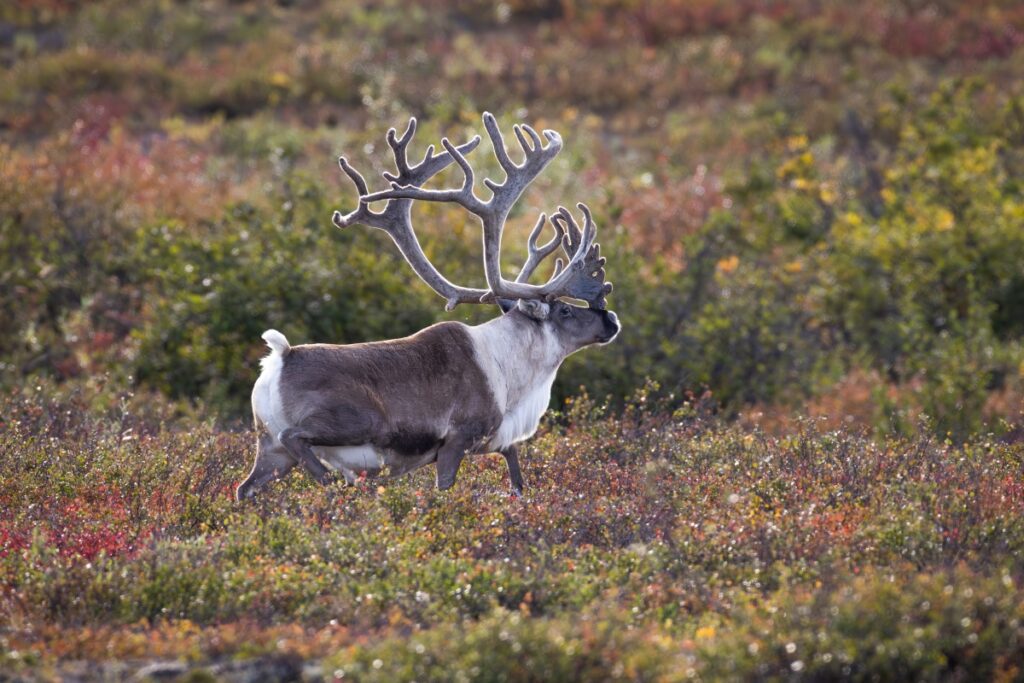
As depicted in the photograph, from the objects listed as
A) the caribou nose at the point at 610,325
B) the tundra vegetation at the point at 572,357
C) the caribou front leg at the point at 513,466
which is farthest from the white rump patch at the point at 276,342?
the caribou nose at the point at 610,325

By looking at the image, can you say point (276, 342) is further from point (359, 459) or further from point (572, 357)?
point (572, 357)

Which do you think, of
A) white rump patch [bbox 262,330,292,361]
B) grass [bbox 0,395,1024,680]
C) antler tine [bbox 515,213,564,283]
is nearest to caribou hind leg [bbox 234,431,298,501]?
grass [bbox 0,395,1024,680]

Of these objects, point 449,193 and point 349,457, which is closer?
point 349,457

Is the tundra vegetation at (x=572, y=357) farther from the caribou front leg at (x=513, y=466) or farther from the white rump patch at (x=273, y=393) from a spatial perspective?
the white rump patch at (x=273, y=393)

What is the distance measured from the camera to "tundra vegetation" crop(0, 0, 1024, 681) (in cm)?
569

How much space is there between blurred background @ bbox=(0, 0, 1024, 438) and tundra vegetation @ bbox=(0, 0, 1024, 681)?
0.19ft

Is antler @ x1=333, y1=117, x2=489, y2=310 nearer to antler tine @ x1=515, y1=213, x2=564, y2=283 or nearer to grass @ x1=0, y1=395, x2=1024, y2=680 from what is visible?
antler tine @ x1=515, y1=213, x2=564, y2=283

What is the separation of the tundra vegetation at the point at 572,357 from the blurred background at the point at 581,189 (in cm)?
6

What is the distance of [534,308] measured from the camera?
906cm

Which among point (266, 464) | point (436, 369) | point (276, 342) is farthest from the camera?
point (436, 369)

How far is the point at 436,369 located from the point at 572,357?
4421 millimetres

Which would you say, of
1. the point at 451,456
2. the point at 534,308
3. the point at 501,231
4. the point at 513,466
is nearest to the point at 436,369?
the point at 451,456

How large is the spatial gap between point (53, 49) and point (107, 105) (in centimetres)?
451

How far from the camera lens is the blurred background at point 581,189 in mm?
12727
